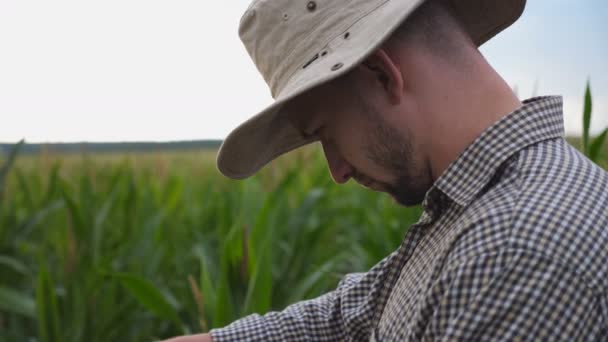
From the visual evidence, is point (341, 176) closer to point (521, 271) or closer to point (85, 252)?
point (521, 271)

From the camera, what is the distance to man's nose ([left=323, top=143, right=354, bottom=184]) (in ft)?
2.47

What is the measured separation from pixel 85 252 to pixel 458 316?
1.25 meters

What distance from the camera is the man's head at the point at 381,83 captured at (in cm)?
65

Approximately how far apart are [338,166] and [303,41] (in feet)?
0.46

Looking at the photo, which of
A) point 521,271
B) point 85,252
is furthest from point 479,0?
point 85,252

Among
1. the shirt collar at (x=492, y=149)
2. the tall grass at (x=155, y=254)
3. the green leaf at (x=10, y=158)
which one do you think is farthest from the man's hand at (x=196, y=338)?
the green leaf at (x=10, y=158)

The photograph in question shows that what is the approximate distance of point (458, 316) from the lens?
20.6 inches

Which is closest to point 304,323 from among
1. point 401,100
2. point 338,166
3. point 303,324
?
point 303,324

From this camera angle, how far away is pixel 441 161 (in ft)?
2.19

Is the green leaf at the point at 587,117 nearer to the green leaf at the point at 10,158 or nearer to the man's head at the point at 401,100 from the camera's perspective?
the man's head at the point at 401,100

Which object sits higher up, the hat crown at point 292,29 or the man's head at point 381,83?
the hat crown at point 292,29

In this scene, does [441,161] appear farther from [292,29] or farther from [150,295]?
[150,295]

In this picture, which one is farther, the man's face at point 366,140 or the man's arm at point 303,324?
the man's arm at point 303,324

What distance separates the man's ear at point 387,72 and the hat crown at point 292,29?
2.2 inches
